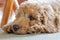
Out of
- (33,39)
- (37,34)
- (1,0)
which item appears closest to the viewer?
(33,39)

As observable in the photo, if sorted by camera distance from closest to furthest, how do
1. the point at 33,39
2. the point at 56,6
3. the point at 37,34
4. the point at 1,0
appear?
the point at 33,39, the point at 37,34, the point at 56,6, the point at 1,0

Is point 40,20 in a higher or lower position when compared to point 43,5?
lower

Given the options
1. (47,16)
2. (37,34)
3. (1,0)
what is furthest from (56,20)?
(1,0)

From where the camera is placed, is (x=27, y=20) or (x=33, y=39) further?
(x=27, y=20)

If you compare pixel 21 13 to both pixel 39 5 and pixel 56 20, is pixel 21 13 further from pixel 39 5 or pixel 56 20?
pixel 56 20

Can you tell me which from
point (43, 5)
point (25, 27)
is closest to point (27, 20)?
A: point (25, 27)

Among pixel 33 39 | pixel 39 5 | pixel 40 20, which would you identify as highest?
pixel 39 5
